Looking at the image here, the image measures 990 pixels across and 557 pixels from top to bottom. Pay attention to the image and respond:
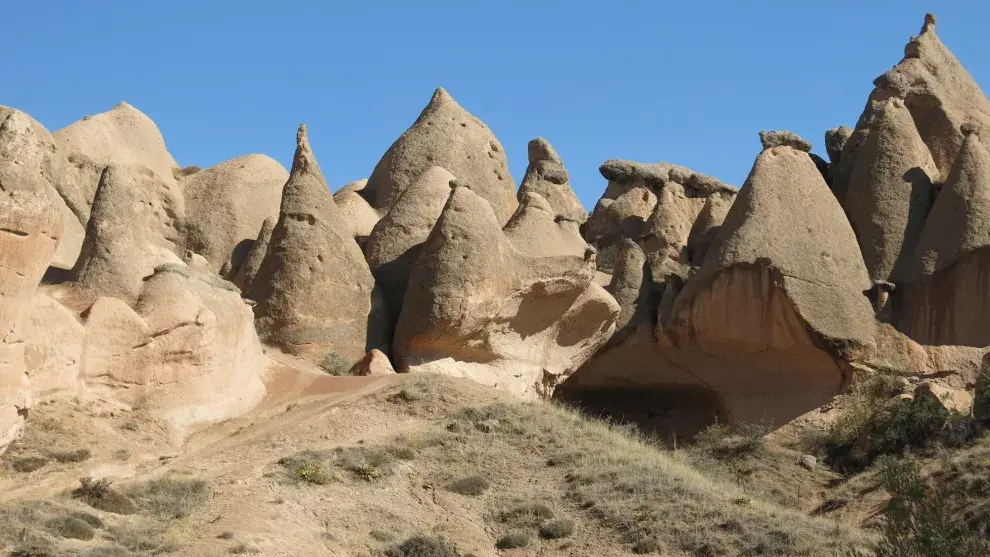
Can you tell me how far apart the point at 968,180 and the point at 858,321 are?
339cm

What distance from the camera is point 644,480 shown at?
2033 cm

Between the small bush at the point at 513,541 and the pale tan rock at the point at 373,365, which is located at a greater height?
the pale tan rock at the point at 373,365

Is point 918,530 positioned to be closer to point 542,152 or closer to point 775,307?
point 775,307

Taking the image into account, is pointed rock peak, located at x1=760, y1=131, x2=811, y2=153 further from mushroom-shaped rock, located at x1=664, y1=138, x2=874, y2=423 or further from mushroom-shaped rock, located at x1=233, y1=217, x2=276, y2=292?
mushroom-shaped rock, located at x1=233, y1=217, x2=276, y2=292

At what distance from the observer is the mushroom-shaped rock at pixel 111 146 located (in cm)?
2923

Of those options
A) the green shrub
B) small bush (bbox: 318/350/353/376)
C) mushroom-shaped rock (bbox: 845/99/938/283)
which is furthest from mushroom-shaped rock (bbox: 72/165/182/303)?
mushroom-shaped rock (bbox: 845/99/938/283)

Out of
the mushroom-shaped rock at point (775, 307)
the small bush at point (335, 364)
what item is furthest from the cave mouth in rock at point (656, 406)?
the small bush at point (335, 364)

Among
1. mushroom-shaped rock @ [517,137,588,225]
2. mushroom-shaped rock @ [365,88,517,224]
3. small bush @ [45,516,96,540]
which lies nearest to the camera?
small bush @ [45,516,96,540]

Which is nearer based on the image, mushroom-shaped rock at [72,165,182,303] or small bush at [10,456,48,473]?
small bush at [10,456,48,473]

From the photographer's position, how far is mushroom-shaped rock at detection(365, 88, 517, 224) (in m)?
30.4

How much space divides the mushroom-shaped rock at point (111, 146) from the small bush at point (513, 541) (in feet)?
41.2

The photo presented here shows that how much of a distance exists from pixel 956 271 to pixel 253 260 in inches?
462

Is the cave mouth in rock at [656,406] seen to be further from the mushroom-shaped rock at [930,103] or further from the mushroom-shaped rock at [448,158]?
the mushroom-shaped rock at [930,103]

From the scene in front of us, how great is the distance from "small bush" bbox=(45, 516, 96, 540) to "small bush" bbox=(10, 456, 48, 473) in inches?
89.3
